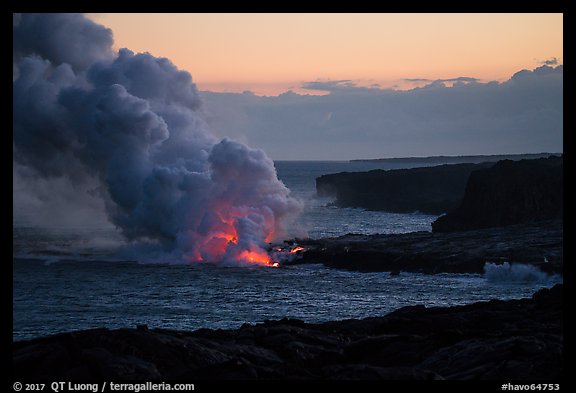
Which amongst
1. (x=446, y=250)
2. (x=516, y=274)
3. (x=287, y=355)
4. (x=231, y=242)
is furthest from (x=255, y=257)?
(x=287, y=355)

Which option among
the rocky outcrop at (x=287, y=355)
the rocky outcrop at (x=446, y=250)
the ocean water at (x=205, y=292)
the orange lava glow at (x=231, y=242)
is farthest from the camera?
the orange lava glow at (x=231, y=242)

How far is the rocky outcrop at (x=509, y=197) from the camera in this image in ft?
368

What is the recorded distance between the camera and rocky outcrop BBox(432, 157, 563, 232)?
112m

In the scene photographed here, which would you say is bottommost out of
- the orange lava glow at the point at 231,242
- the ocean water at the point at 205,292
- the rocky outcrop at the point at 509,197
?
the ocean water at the point at 205,292

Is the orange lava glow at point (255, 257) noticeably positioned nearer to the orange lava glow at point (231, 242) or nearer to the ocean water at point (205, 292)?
the orange lava glow at point (231, 242)

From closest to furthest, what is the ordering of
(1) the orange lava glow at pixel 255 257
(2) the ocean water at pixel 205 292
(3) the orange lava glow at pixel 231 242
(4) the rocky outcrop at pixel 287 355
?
(4) the rocky outcrop at pixel 287 355 < (2) the ocean water at pixel 205 292 < (1) the orange lava glow at pixel 255 257 < (3) the orange lava glow at pixel 231 242

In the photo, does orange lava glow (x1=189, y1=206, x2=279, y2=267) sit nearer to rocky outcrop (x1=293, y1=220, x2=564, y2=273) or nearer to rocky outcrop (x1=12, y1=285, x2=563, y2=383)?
rocky outcrop (x1=293, y1=220, x2=564, y2=273)

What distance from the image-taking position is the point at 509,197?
114 m

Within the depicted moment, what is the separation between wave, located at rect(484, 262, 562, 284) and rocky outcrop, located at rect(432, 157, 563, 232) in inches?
1359

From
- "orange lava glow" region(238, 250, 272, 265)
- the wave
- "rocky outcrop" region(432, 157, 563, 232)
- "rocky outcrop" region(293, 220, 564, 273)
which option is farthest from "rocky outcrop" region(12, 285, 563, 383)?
"rocky outcrop" region(432, 157, 563, 232)

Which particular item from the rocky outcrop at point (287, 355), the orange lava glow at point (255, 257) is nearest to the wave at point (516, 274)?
the orange lava glow at point (255, 257)

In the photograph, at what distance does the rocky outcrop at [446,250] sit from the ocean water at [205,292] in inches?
86.9
